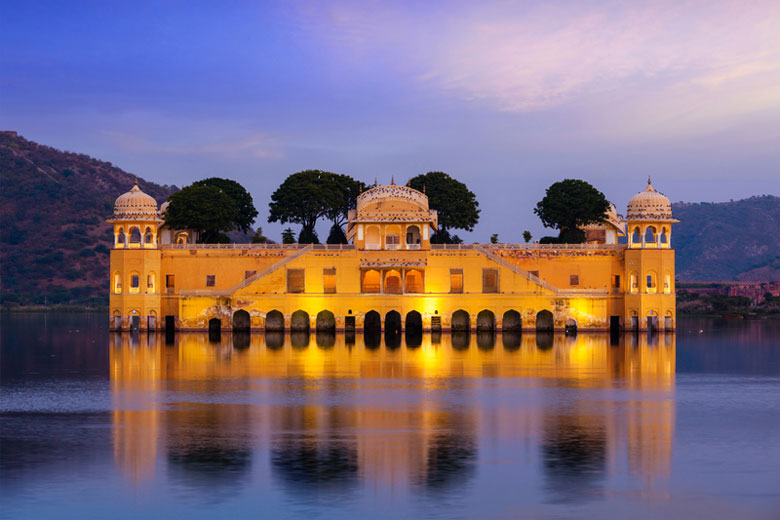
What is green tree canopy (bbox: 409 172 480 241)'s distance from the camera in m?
84.2

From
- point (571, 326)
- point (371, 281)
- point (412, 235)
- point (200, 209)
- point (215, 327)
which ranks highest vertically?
point (200, 209)

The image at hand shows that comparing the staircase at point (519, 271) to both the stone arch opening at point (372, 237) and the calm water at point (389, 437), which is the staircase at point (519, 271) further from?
the calm water at point (389, 437)

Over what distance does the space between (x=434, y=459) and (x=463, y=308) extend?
46834mm

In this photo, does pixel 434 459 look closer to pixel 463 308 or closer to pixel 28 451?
pixel 28 451

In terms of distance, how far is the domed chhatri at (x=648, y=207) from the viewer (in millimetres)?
72438

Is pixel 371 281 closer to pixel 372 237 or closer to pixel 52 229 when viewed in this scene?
pixel 372 237

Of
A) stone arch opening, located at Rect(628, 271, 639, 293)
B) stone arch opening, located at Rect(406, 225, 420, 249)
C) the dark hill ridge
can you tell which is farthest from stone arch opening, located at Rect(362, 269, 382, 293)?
the dark hill ridge

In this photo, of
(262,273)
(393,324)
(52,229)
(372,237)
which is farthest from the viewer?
(52,229)

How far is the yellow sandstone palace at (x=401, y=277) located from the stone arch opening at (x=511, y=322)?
2.35 m

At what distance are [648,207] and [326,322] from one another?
23692 mm

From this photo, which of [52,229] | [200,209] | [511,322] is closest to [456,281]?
[511,322]

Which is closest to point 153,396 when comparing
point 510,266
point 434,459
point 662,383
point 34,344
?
point 434,459

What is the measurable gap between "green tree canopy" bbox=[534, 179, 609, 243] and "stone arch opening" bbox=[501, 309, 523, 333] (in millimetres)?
9234

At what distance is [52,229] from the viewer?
5266 inches
